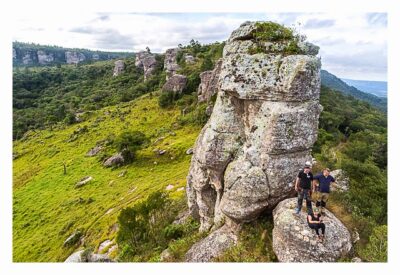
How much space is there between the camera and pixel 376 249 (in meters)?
16.1

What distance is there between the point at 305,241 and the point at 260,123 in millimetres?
7409

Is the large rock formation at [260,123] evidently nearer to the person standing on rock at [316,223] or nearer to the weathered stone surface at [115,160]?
the person standing on rock at [316,223]

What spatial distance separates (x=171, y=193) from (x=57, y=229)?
2316 cm

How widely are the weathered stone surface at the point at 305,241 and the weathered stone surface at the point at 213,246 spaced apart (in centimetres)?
350

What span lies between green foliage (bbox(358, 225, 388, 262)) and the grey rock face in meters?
123

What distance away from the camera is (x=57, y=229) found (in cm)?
5275

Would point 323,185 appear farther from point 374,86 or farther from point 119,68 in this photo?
point 119,68

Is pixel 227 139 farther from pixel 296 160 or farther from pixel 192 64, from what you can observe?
pixel 192 64

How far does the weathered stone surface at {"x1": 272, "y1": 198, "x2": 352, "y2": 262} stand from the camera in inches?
602

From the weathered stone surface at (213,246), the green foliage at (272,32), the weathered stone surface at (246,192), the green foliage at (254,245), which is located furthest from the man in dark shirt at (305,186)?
the green foliage at (272,32)

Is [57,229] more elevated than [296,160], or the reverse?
[296,160]

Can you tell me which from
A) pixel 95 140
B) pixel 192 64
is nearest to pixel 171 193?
pixel 95 140

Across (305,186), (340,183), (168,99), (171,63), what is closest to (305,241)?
(305,186)

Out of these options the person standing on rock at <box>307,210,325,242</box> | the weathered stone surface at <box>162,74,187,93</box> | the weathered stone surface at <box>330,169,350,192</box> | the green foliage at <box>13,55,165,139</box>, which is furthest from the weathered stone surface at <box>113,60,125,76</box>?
the person standing on rock at <box>307,210,325,242</box>
